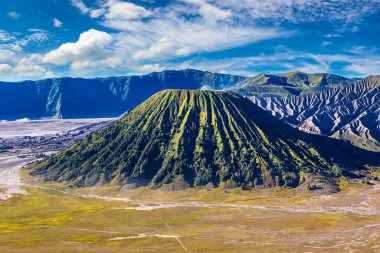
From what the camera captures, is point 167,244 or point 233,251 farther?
point 167,244

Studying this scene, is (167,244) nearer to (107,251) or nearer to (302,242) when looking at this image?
(107,251)

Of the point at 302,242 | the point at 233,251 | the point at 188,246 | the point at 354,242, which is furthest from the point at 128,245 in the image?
the point at 354,242

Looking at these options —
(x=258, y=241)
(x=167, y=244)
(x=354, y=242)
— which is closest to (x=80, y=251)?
(x=167, y=244)

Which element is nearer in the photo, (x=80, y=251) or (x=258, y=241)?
(x=80, y=251)

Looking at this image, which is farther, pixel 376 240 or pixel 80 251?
pixel 376 240

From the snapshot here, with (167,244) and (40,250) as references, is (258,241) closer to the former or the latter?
(167,244)

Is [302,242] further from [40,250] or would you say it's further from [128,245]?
[40,250]

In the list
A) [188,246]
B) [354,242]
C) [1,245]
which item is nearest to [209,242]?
[188,246]
